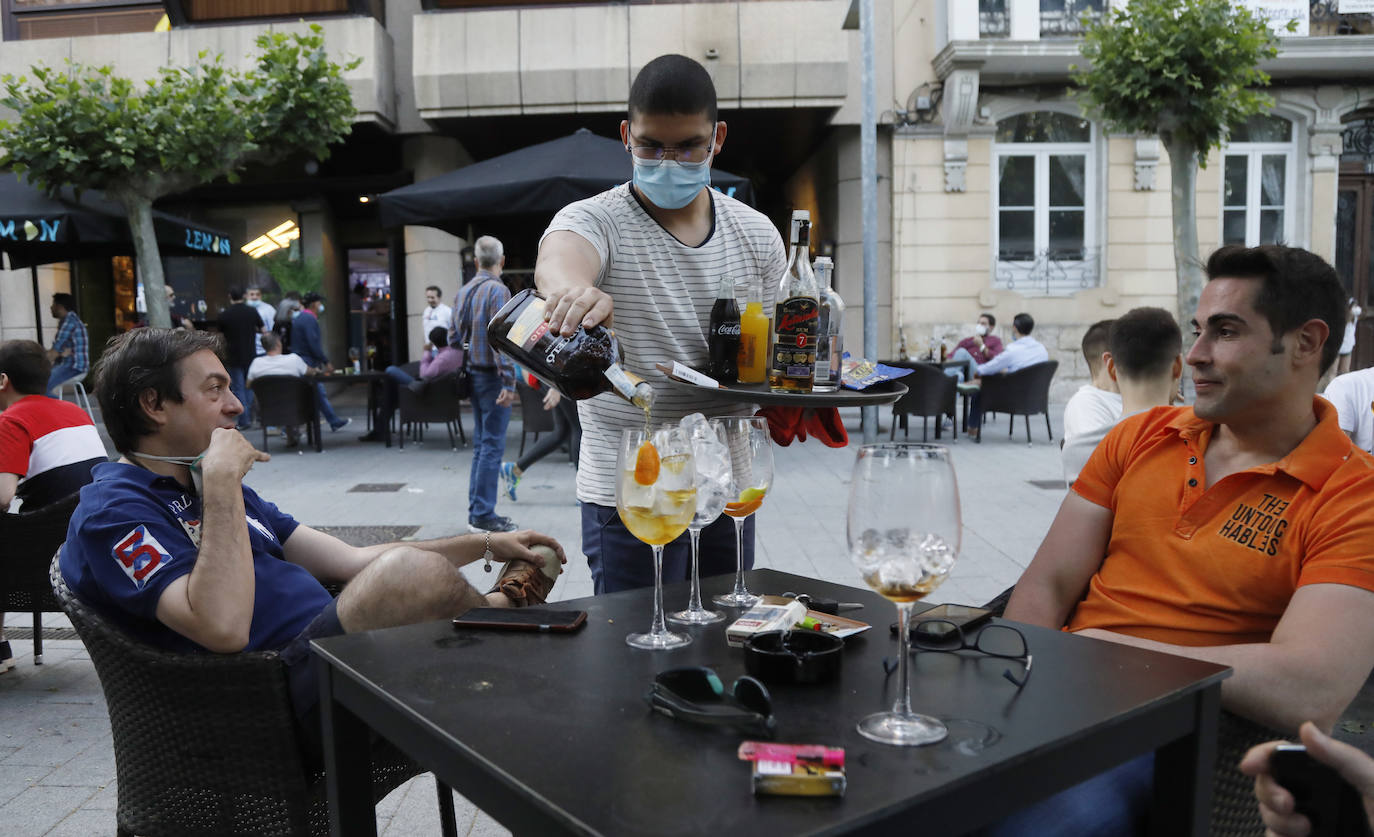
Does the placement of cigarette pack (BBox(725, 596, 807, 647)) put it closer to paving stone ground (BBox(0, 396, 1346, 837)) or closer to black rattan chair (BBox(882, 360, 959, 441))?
paving stone ground (BBox(0, 396, 1346, 837))

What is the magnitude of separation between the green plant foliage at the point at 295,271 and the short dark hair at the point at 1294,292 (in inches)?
553

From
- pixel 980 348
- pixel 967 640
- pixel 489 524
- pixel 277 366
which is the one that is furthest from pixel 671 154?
pixel 980 348

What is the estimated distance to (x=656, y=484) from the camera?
1.49 m

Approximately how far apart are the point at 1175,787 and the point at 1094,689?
0.23 m

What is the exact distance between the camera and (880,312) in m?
12.9

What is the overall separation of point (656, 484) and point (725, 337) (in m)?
0.76

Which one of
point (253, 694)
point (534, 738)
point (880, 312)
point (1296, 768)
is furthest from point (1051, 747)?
point (880, 312)

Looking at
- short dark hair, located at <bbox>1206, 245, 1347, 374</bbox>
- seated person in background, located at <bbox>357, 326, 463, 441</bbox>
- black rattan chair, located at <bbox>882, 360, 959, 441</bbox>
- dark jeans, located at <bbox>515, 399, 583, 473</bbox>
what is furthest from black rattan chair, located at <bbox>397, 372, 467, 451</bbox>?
short dark hair, located at <bbox>1206, 245, 1347, 374</bbox>

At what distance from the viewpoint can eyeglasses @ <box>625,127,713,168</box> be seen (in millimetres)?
2158

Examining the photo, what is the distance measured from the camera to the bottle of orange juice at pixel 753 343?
7.18ft

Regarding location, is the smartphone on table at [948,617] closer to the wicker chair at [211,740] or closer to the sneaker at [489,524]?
the wicker chair at [211,740]

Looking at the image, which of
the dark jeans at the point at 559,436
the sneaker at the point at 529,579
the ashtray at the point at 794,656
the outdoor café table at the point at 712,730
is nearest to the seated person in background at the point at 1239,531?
the outdoor café table at the point at 712,730

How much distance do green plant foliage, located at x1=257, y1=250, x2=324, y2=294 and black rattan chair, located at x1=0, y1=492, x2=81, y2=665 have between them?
11.7 metres

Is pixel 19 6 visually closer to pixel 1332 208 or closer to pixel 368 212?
pixel 368 212
